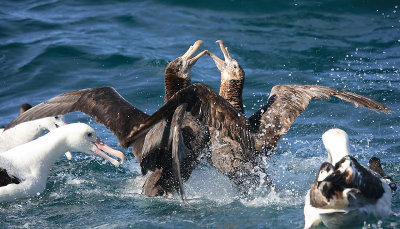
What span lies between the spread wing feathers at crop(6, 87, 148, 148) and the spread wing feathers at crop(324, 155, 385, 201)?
222 centimetres

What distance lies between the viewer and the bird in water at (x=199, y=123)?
545 centimetres

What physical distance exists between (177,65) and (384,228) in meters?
3.02

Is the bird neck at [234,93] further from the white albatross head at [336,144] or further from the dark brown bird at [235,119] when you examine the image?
the white albatross head at [336,144]

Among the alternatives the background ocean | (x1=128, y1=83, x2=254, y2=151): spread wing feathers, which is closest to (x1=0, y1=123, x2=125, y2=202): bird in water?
the background ocean

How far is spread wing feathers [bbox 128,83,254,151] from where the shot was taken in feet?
17.5

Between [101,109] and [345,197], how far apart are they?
9.77 feet

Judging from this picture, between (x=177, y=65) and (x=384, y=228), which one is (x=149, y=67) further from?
(x=384, y=228)

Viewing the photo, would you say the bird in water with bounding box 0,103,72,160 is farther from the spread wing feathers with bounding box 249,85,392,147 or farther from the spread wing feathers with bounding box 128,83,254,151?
the spread wing feathers with bounding box 249,85,392,147

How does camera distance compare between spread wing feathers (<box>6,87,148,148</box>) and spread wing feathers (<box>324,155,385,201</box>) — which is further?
spread wing feathers (<box>6,87,148,148</box>)

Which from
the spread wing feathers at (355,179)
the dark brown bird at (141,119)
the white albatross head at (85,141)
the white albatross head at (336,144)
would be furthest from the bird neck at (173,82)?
the spread wing feathers at (355,179)

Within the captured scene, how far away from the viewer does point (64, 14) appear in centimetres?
1430

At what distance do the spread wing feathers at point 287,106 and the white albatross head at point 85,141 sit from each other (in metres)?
1.68

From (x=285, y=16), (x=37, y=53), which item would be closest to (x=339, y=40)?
(x=285, y=16)

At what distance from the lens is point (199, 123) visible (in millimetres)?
6141
